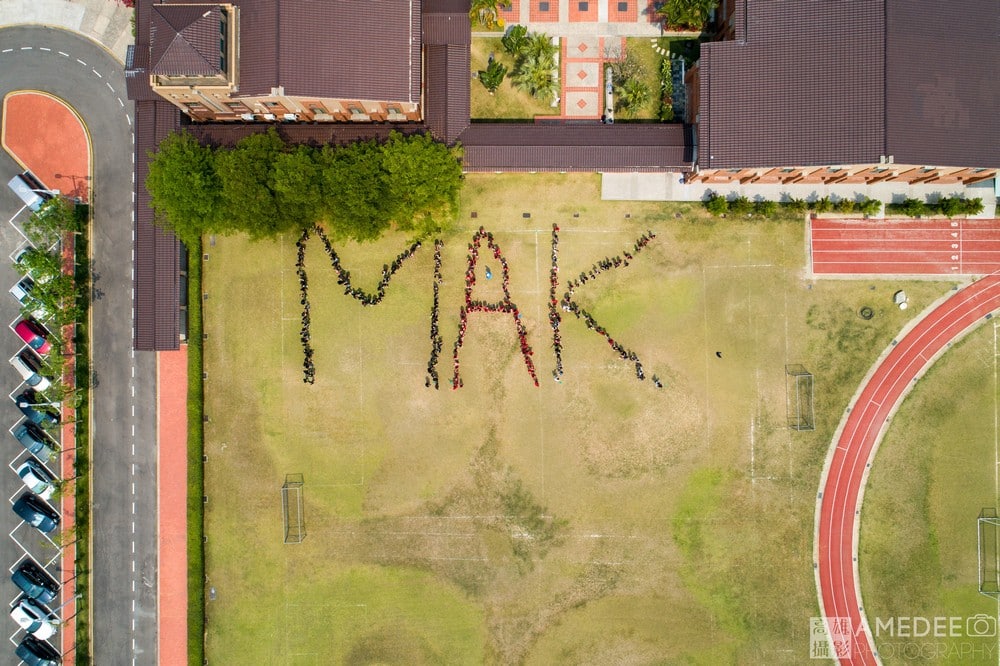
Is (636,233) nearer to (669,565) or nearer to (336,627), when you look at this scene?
(669,565)

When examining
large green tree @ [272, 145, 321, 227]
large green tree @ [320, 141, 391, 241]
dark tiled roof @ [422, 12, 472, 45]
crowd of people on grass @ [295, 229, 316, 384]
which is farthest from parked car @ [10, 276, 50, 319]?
dark tiled roof @ [422, 12, 472, 45]

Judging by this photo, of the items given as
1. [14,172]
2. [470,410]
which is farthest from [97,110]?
[470,410]

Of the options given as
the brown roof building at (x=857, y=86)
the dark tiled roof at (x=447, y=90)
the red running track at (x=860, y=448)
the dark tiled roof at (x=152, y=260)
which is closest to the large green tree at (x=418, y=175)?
the dark tiled roof at (x=447, y=90)

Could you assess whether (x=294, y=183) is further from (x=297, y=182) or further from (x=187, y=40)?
(x=187, y=40)

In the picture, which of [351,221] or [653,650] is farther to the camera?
[653,650]

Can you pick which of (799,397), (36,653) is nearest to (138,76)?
(36,653)

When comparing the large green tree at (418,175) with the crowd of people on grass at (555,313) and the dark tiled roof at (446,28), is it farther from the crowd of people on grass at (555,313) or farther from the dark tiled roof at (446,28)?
the crowd of people on grass at (555,313)
